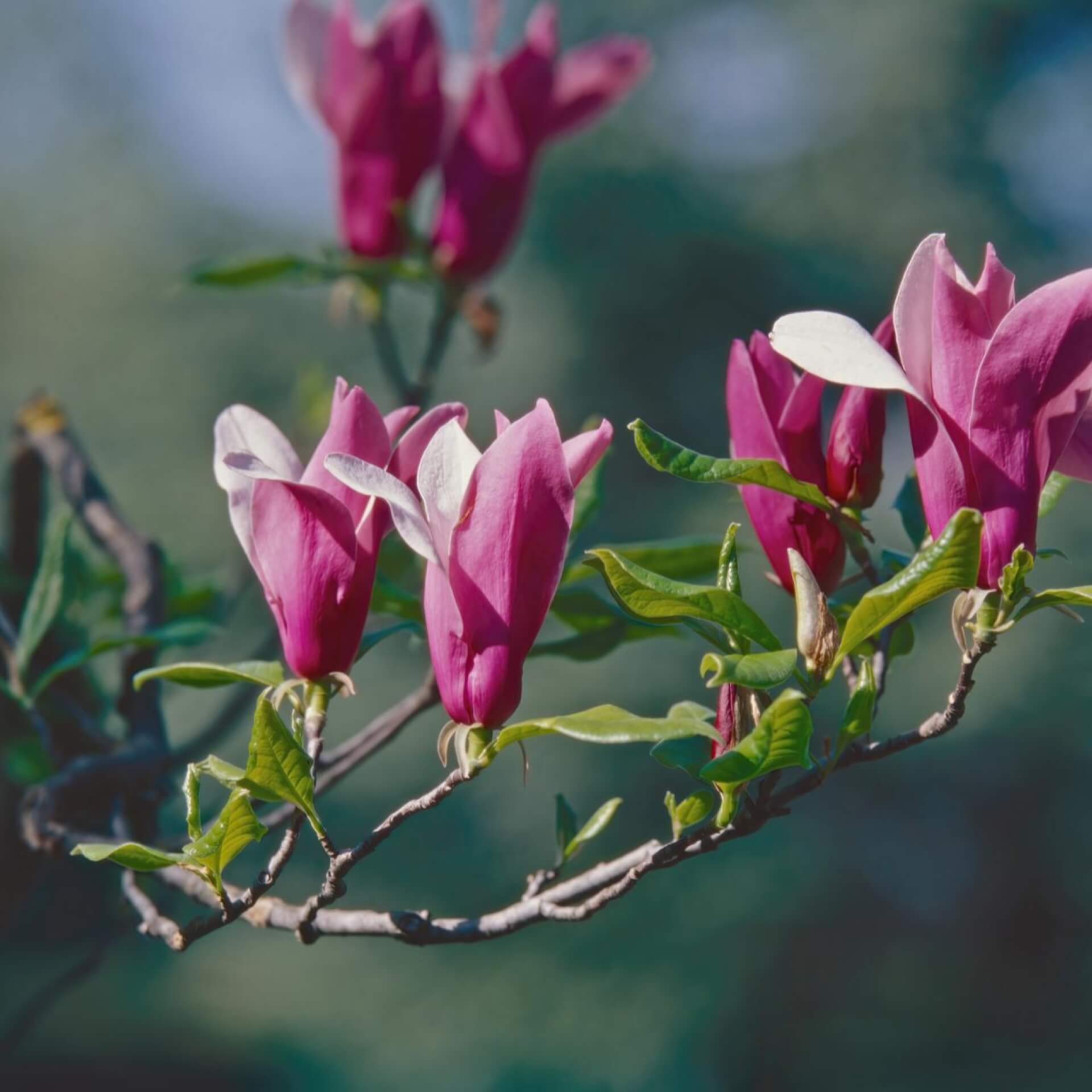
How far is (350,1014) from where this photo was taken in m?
2.55

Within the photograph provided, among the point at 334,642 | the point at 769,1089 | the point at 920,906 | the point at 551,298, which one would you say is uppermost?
the point at 334,642

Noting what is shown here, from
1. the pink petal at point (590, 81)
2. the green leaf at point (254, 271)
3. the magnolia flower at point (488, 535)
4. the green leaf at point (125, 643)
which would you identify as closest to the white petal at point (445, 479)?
the magnolia flower at point (488, 535)

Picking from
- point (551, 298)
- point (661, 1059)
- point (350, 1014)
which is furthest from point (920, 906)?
point (551, 298)

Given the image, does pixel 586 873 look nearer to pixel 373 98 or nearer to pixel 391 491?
pixel 391 491

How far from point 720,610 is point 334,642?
139 mm

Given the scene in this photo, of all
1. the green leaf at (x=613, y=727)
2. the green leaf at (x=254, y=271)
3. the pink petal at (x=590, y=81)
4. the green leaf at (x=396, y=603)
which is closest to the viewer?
the green leaf at (x=613, y=727)

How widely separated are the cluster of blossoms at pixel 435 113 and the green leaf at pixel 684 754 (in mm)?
635

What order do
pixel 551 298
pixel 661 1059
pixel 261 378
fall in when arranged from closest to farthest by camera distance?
pixel 661 1059 → pixel 261 378 → pixel 551 298

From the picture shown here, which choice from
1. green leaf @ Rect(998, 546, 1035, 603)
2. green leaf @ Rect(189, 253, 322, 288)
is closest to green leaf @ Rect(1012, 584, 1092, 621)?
green leaf @ Rect(998, 546, 1035, 603)

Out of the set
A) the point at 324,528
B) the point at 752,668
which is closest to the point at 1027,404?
the point at 752,668

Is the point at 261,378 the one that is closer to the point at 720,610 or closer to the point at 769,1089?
the point at 769,1089

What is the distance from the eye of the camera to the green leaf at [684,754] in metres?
0.40

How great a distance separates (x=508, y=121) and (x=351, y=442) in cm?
58

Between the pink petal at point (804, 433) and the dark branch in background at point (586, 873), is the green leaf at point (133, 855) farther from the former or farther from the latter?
the pink petal at point (804, 433)
